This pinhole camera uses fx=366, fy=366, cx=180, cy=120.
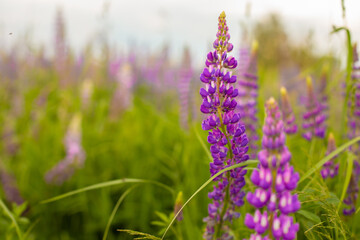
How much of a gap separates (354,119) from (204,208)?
45.7 inches

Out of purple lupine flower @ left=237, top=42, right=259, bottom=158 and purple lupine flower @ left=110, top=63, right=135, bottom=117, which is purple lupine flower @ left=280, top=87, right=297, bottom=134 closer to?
purple lupine flower @ left=237, top=42, right=259, bottom=158

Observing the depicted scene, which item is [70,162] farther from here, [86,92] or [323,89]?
[323,89]

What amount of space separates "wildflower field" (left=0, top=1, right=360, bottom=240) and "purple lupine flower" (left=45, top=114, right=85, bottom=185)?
0.03ft

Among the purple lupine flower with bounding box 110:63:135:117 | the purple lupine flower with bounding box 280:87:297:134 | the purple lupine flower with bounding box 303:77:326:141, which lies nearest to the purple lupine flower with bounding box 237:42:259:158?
the purple lupine flower with bounding box 280:87:297:134

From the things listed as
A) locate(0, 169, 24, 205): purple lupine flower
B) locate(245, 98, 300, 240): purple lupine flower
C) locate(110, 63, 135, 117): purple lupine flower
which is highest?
locate(245, 98, 300, 240): purple lupine flower

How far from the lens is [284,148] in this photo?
901 mm

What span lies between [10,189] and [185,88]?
223cm

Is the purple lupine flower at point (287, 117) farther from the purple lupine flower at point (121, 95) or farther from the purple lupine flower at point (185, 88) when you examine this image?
the purple lupine flower at point (121, 95)

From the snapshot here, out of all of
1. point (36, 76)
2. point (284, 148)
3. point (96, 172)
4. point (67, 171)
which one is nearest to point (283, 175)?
point (284, 148)

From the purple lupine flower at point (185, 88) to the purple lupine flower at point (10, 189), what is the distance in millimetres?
1865

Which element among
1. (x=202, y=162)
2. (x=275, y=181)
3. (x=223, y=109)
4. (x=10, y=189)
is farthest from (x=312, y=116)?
(x=10, y=189)

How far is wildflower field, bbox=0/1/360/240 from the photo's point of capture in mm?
1135

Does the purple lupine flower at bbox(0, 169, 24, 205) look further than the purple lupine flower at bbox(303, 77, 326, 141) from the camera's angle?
Yes

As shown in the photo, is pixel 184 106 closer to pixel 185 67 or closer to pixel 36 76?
pixel 185 67
